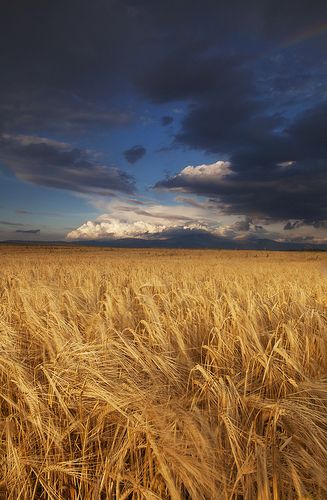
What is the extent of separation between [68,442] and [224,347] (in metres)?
1.39

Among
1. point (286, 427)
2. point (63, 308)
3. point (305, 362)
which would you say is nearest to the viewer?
point (286, 427)

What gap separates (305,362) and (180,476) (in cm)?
168

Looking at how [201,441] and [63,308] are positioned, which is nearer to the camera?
[201,441]

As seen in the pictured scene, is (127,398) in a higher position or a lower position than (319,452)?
→ higher

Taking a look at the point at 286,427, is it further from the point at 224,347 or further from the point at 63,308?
the point at 63,308

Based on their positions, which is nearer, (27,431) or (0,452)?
(0,452)

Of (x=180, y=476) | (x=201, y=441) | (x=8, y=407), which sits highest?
(x=201, y=441)

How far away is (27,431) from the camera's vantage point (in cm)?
169

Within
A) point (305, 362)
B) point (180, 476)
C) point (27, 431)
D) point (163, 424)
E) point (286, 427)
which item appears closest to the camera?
point (180, 476)

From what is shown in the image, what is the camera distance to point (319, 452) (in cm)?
139

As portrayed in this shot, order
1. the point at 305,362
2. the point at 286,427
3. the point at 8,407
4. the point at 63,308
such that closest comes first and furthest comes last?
the point at 286,427 < the point at 8,407 < the point at 305,362 < the point at 63,308

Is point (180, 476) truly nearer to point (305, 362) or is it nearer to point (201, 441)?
point (201, 441)

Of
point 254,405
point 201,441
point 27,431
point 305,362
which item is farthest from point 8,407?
point 305,362

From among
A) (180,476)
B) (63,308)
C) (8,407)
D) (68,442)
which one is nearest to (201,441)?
(180,476)
